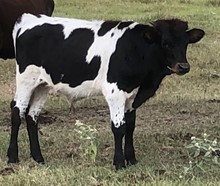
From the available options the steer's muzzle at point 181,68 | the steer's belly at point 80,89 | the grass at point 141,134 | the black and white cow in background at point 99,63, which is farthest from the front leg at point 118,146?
the steer's muzzle at point 181,68

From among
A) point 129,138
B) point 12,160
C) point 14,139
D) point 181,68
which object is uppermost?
point 181,68

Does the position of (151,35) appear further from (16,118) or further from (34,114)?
(16,118)

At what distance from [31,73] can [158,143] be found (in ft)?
5.06

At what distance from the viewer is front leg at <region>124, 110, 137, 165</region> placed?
6.48 meters

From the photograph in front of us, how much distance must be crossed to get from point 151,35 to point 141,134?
5.77ft

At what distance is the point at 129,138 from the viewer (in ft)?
21.5

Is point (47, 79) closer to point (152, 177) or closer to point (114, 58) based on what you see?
point (114, 58)

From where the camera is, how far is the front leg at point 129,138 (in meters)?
6.48

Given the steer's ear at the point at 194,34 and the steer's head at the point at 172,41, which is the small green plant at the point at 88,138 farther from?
the steer's ear at the point at 194,34

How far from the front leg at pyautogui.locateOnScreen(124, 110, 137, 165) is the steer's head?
Answer: 0.62 meters

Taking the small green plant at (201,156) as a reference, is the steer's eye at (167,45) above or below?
above

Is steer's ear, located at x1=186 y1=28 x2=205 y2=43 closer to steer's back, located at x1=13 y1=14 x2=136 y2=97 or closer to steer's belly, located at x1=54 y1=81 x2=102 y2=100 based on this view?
steer's back, located at x1=13 y1=14 x2=136 y2=97

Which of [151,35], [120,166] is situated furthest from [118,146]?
[151,35]

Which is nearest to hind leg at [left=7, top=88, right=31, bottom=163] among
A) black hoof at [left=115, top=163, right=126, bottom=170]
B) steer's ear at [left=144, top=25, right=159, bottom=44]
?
black hoof at [left=115, top=163, right=126, bottom=170]
